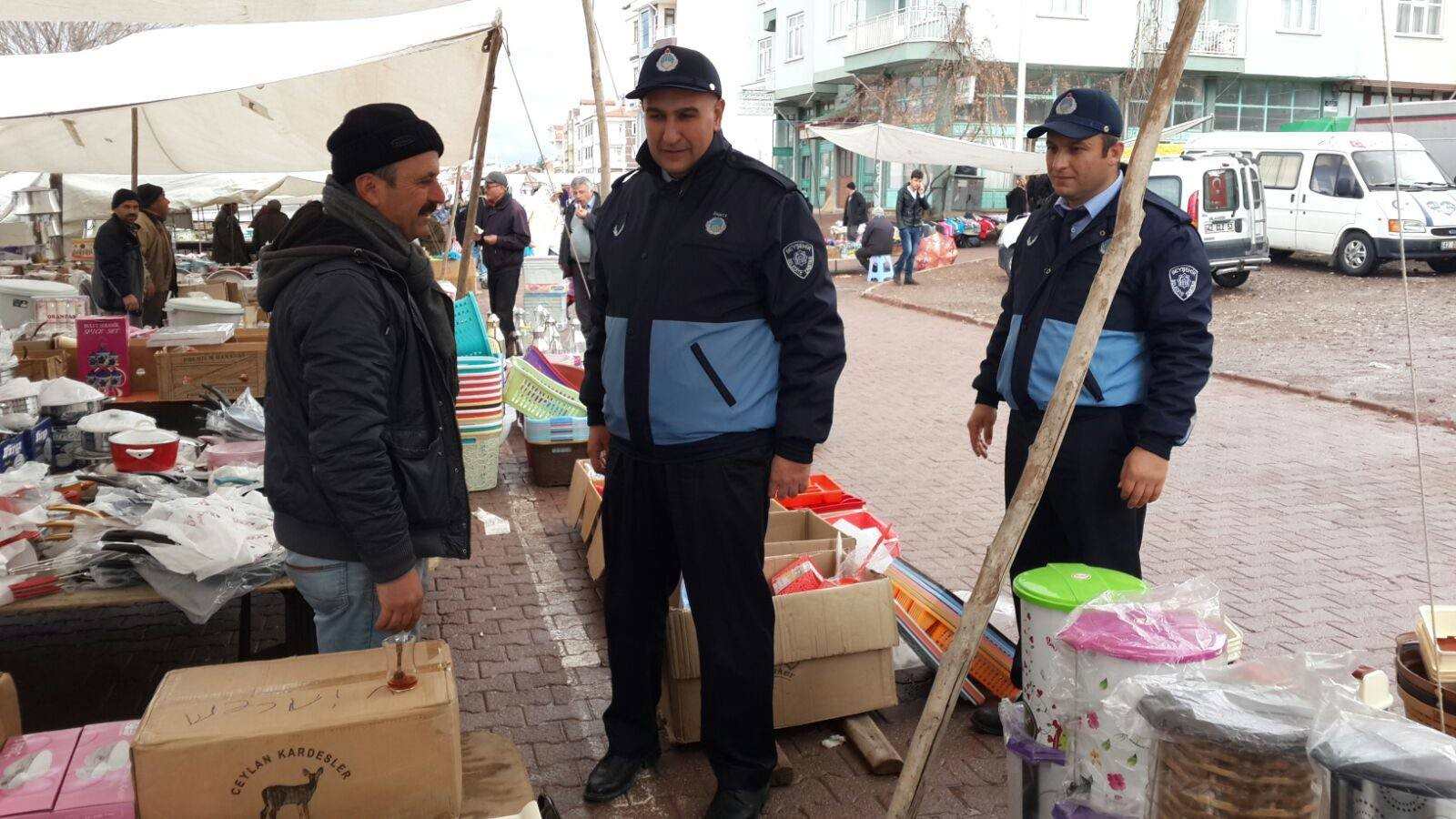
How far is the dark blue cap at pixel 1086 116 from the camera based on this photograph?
11.2 ft

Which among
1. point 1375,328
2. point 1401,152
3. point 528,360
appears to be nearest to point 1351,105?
point 1401,152

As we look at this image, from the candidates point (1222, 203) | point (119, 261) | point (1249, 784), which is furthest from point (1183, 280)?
point (1222, 203)

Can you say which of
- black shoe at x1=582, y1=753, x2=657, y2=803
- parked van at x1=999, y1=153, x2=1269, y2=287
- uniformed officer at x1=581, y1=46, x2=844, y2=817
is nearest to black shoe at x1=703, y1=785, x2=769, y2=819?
uniformed officer at x1=581, y1=46, x2=844, y2=817

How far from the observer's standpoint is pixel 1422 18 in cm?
3419

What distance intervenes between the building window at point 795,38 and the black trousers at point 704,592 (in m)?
40.2

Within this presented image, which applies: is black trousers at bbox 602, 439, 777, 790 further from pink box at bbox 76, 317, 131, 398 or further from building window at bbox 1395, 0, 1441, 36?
building window at bbox 1395, 0, 1441, 36

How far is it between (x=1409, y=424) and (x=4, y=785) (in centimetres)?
1001

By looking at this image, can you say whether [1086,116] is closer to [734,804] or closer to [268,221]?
[734,804]

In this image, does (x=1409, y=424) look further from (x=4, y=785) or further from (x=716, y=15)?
(x=4, y=785)

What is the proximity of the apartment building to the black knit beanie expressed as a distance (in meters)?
30.4

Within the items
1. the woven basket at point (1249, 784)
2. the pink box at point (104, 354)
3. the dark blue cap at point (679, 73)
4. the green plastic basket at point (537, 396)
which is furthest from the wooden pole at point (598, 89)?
the woven basket at point (1249, 784)

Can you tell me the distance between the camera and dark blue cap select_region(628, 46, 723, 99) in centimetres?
302

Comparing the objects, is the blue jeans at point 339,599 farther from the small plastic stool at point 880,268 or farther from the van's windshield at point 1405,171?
the small plastic stool at point 880,268

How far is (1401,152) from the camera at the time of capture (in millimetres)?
18672
